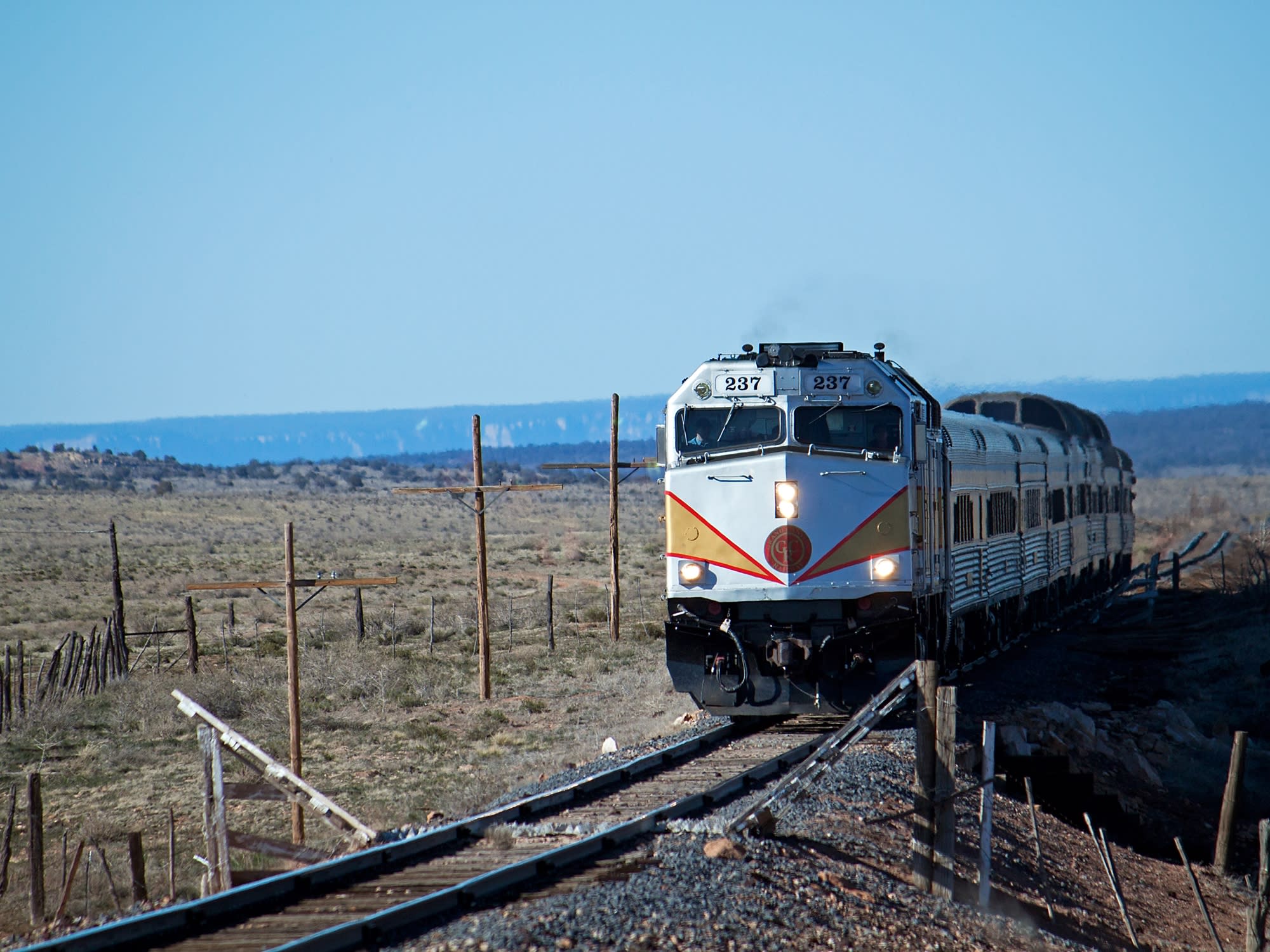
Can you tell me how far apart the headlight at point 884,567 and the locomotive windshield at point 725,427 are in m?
1.80

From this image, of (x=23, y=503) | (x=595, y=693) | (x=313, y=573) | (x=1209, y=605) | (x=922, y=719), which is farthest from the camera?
(x=23, y=503)

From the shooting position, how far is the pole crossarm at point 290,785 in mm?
11883

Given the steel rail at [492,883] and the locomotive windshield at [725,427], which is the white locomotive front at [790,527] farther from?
the steel rail at [492,883]

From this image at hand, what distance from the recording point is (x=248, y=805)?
2084cm

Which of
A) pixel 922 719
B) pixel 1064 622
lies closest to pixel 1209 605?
pixel 1064 622

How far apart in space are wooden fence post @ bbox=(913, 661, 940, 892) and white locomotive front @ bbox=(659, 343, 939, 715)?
4.77 meters

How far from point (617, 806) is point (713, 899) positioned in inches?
133

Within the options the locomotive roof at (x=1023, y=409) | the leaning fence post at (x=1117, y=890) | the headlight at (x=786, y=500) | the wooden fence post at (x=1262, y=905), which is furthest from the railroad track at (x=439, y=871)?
the locomotive roof at (x=1023, y=409)

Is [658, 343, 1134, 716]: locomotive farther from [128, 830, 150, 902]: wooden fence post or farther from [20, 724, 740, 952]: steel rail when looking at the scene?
[128, 830, 150, 902]: wooden fence post

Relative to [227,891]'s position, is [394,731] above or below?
below

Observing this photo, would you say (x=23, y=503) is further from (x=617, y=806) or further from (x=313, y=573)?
(x=617, y=806)

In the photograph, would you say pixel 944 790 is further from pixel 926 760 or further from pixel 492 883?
pixel 492 883

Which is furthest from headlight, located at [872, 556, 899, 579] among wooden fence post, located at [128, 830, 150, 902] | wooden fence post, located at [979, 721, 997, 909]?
wooden fence post, located at [128, 830, 150, 902]

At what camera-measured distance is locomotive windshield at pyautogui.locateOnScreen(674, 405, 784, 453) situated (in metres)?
16.2
